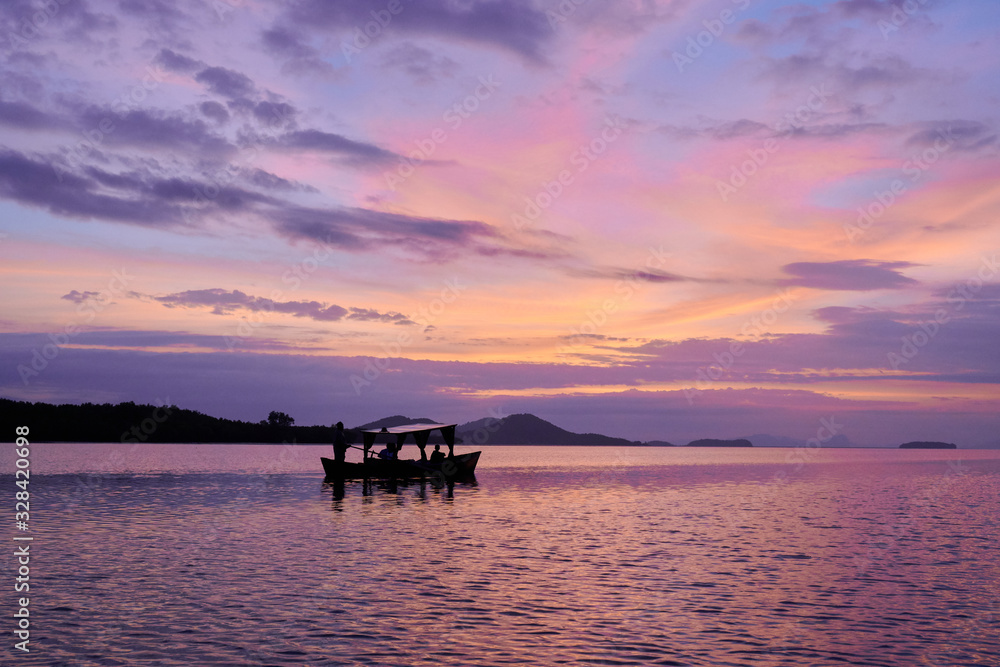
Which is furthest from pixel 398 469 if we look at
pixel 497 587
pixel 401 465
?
pixel 497 587

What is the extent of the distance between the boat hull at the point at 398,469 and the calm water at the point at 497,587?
19427mm

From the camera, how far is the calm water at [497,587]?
17.3 metres

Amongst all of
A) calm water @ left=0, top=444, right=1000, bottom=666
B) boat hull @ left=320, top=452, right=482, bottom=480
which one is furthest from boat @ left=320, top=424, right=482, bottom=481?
calm water @ left=0, top=444, right=1000, bottom=666

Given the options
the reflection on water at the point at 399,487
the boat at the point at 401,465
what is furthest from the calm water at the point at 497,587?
the boat at the point at 401,465

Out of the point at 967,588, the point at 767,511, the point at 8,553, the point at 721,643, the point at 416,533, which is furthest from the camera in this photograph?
the point at 767,511

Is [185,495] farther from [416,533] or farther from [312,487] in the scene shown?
[416,533]

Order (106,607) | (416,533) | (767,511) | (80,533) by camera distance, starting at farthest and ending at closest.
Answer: (767,511)
(416,533)
(80,533)
(106,607)

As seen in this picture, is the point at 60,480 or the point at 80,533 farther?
the point at 60,480

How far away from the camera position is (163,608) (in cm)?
2044

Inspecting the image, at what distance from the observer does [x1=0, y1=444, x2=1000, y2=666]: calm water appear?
17.3 meters

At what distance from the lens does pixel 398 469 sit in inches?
2832

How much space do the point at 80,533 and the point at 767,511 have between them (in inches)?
1708

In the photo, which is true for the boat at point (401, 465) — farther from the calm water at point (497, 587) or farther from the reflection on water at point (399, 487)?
the calm water at point (497, 587)

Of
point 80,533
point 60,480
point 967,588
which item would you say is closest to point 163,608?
point 80,533
